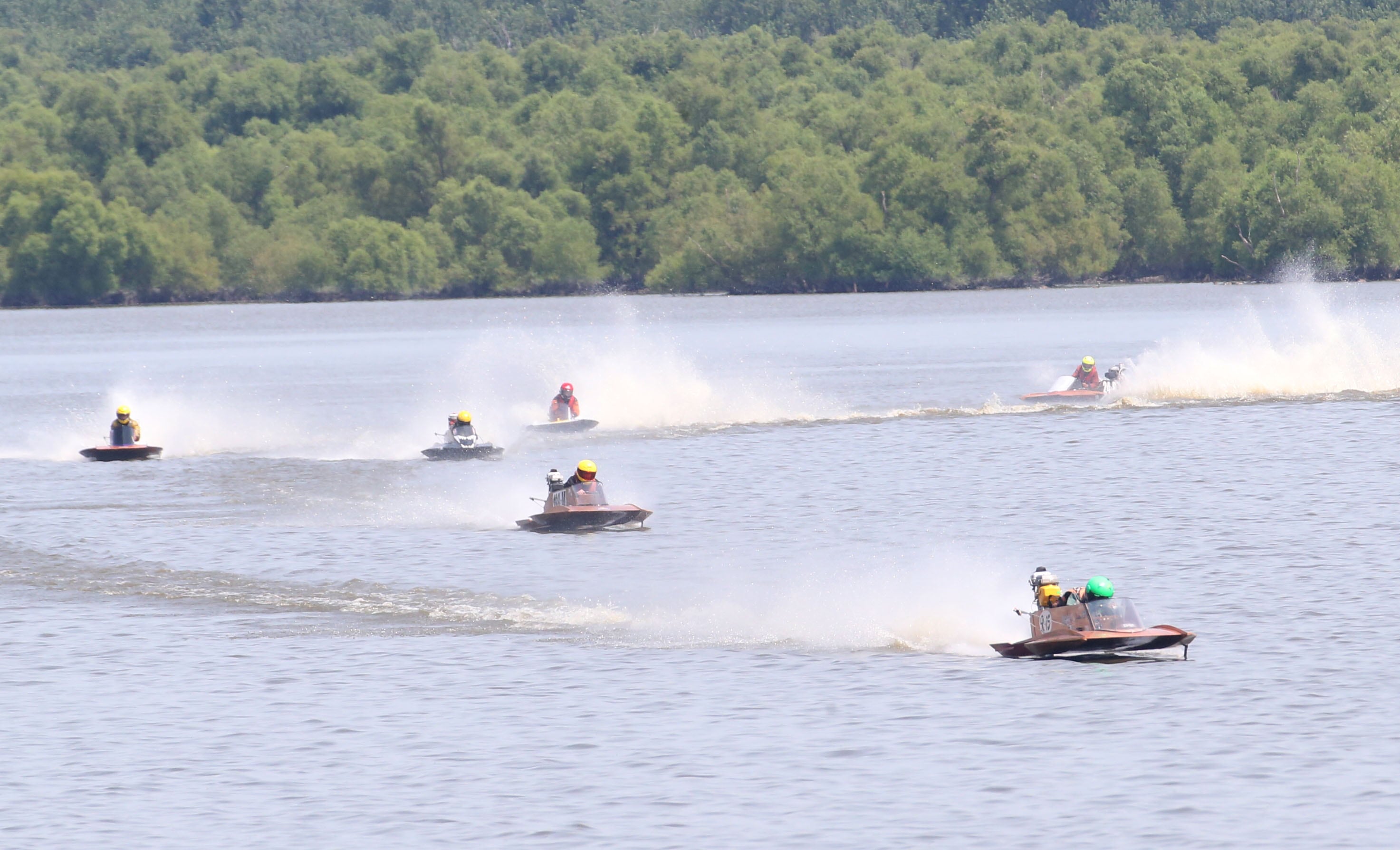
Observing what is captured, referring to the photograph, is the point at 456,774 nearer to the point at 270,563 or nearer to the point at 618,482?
the point at 270,563

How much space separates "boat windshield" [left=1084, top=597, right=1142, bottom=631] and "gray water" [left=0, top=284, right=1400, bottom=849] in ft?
1.95

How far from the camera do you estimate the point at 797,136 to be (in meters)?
159

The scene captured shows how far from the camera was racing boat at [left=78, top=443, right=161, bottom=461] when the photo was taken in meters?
42.7

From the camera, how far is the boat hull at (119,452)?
42656mm

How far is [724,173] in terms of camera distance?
15862 cm

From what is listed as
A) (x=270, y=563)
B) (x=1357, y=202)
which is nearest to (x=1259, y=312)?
(x=1357, y=202)

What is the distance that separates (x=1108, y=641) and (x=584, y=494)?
11.9m

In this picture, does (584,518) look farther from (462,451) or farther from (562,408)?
(562,408)

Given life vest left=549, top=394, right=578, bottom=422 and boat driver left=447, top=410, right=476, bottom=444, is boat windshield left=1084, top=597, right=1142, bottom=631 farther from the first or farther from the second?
life vest left=549, top=394, right=578, bottom=422

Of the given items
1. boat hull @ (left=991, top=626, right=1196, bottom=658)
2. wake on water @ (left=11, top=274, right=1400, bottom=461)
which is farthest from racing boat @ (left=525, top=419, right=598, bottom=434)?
boat hull @ (left=991, top=626, right=1196, bottom=658)

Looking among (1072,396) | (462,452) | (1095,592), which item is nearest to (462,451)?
(462,452)

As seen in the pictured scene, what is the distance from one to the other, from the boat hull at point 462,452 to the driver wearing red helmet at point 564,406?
16.4 feet

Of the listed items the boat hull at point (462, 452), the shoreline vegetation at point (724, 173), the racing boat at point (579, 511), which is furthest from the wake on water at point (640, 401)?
the shoreline vegetation at point (724, 173)

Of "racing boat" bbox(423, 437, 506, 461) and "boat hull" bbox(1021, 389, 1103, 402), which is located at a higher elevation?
"boat hull" bbox(1021, 389, 1103, 402)
